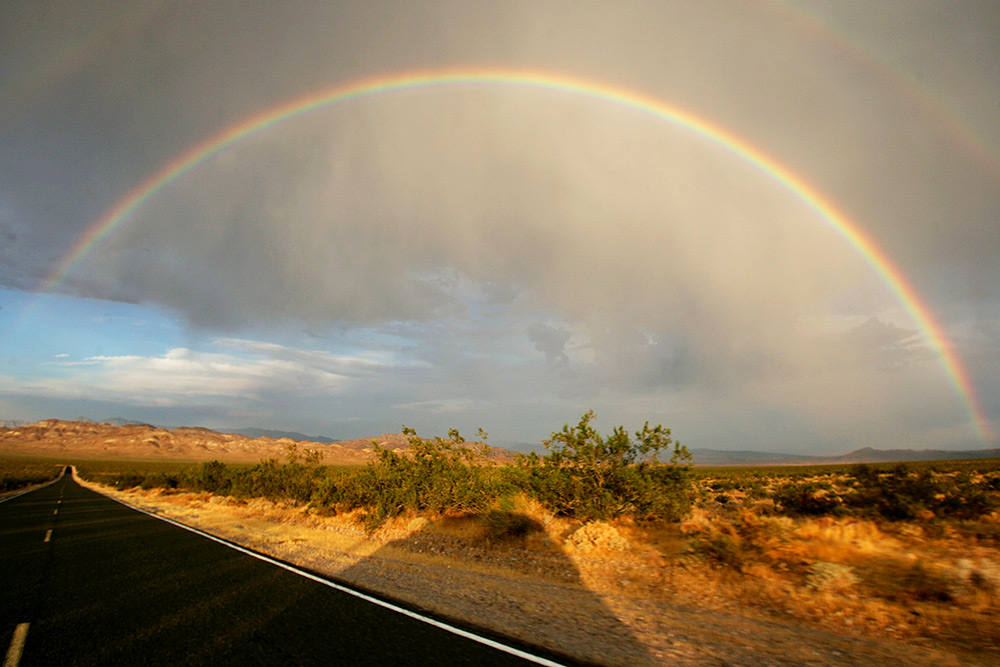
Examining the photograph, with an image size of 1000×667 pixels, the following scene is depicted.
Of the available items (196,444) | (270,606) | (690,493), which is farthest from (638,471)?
(196,444)

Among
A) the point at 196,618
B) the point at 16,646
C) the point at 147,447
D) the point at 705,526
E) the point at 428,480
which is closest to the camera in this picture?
the point at 16,646

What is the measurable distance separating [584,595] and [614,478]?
230 inches

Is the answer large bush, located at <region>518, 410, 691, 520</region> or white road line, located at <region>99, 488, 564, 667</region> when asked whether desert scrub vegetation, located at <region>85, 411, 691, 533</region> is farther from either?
white road line, located at <region>99, 488, 564, 667</region>

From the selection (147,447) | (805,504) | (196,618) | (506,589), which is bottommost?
(147,447)

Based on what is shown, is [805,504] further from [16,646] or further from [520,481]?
[16,646]

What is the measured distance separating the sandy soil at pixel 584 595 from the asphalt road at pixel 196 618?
3.47 feet

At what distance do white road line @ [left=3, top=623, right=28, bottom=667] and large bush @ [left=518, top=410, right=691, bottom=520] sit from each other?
11091mm

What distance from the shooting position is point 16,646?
529cm

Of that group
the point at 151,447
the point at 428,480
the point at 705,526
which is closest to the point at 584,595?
the point at 705,526

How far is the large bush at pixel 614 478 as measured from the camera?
13484 mm

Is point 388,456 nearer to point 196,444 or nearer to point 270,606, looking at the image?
point 270,606

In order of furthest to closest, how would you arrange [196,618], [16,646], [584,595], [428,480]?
[428,480], [584,595], [196,618], [16,646]

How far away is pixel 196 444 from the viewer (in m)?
191

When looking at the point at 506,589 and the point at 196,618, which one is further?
the point at 506,589
